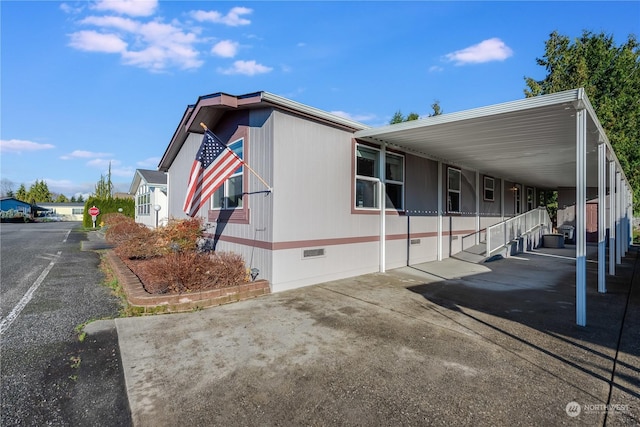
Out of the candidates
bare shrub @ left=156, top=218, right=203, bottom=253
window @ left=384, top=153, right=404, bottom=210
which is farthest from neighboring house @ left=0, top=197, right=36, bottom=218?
window @ left=384, top=153, right=404, bottom=210

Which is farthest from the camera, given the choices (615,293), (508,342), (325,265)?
(325,265)

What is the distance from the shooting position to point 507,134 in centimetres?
636

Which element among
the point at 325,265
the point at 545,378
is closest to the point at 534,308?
the point at 545,378

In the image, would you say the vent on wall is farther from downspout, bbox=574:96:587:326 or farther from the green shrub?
the green shrub

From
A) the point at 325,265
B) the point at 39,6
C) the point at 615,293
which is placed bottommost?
the point at 615,293

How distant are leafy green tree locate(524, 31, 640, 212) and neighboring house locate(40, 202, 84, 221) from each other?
72793 mm

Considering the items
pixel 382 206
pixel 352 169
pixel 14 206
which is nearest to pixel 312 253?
pixel 352 169

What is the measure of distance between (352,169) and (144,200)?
18.1 m

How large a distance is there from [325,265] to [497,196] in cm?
1060

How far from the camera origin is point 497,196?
1376 cm

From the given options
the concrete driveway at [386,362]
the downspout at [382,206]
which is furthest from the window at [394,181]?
the concrete driveway at [386,362]

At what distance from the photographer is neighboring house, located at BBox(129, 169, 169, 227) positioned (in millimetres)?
17156

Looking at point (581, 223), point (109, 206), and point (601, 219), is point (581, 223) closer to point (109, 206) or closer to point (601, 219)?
point (601, 219)

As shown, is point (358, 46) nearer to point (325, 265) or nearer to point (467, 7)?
point (467, 7)
